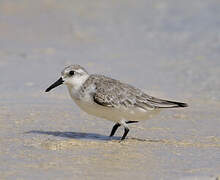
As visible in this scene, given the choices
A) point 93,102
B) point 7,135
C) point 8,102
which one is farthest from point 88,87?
point 8,102

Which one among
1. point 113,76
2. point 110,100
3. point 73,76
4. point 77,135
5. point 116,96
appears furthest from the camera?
point 113,76

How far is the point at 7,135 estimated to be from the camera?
927cm

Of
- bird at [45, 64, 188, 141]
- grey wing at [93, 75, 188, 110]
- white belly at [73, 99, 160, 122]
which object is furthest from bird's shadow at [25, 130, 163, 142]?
grey wing at [93, 75, 188, 110]

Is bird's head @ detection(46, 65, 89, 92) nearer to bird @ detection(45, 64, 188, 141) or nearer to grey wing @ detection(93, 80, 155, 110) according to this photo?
bird @ detection(45, 64, 188, 141)

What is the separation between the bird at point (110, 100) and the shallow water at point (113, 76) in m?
0.39

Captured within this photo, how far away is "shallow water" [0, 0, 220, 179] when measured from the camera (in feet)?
25.7

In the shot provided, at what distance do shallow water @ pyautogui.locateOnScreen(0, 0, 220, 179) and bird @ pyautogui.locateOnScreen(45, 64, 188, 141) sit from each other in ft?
1.29

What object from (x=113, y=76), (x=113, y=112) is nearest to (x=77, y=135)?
(x=113, y=112)

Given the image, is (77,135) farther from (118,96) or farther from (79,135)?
(118,96)

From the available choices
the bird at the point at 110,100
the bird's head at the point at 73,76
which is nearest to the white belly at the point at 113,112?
the bird at the point at 110,100

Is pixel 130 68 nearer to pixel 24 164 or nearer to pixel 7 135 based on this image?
pixel 7 135

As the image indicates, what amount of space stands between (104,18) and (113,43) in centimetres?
294

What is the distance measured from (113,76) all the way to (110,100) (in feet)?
17.0

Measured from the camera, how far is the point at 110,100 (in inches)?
356
